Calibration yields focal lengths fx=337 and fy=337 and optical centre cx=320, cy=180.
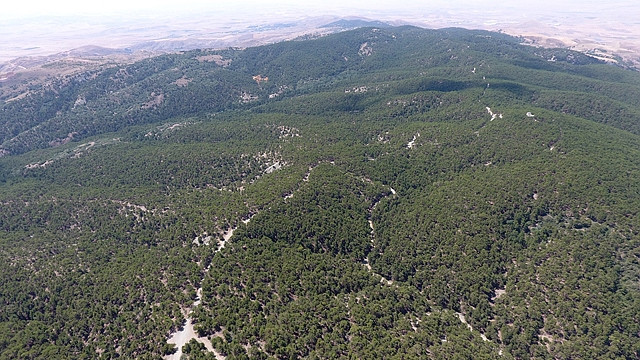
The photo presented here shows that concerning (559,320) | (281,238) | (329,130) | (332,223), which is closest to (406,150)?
(329,130)

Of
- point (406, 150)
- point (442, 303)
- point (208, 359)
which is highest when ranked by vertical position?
point (406, 150)

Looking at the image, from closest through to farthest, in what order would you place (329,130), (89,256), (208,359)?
1. (208,359)
2. (89,256)
3. (329,130)

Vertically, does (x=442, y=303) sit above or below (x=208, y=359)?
below

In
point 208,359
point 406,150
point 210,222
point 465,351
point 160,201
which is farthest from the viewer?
point 406,150

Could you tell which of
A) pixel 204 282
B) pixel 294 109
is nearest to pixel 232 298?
pixel 204 282

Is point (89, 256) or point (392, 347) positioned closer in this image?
point (392, 347)

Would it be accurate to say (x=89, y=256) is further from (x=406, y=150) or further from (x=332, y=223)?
(x=406, y=150)
